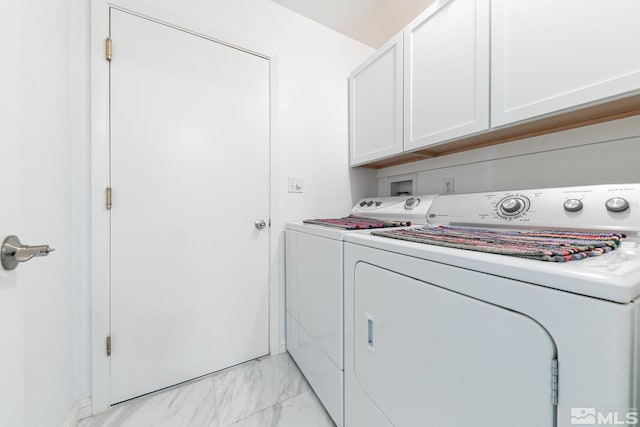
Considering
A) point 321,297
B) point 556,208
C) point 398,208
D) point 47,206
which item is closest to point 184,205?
point 47,206

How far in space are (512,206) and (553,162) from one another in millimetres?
342

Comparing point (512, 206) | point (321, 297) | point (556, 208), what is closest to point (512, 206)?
point (512, 206)

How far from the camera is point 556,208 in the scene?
3.14ft

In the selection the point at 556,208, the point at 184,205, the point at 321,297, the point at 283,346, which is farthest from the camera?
the point at 283,346

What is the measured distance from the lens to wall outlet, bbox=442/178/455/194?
155 cm

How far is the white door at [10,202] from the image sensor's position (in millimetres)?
466

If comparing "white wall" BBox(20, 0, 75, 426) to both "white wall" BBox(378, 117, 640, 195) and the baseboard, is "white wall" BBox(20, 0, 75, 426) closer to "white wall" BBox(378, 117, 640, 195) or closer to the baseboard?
the baseboard

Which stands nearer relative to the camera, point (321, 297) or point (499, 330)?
point (499, 330)

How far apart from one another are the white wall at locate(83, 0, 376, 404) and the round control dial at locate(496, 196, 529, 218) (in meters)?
1.10

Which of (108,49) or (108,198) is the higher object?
(108,49)

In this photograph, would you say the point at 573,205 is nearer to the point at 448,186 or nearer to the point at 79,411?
the point at 448,186

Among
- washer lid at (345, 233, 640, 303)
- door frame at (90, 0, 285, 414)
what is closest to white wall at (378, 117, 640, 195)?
washer lid at (345, 233, 640, 303)

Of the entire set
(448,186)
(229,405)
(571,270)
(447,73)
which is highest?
(447,73)

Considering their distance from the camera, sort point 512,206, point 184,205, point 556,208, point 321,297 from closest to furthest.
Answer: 1. point 556,208
2. point 512,206
3. point 321,297
4. point 184,205
